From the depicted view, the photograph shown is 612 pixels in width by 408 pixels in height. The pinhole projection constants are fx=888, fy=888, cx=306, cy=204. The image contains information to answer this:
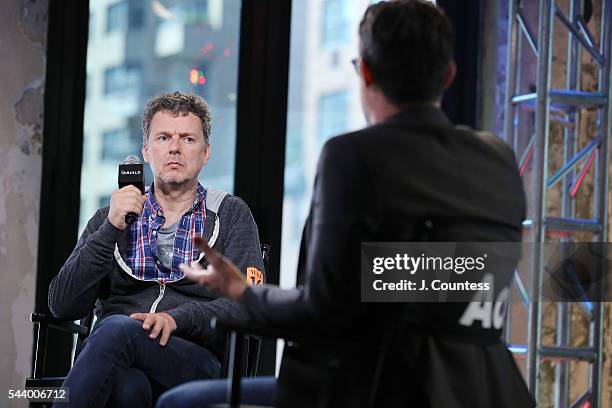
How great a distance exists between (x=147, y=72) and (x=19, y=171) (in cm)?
74

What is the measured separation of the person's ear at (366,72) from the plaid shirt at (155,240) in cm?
122

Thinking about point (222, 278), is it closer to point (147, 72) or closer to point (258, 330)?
point (258, 330)

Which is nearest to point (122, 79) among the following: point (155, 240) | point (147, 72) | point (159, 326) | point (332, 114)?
point (147, 72)

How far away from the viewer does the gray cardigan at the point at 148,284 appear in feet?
8.20

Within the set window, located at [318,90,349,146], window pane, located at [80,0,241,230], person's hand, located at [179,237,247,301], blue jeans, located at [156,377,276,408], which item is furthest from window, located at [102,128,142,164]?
person's hand, located at [179,237,247,301]

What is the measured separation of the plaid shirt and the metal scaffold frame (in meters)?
1.74

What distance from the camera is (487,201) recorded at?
1491 mm

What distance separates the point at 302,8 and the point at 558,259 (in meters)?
1.69

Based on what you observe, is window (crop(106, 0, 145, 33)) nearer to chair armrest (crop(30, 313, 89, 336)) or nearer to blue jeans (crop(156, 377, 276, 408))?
chair armrest (crop(30, 313, 89, 336))

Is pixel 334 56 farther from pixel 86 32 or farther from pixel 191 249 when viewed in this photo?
pixel 191 249

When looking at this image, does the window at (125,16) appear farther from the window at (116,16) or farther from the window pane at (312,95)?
the window pane at (312,95)

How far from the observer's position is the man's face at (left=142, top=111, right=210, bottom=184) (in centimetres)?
273

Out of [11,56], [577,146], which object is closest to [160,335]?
[11,56]

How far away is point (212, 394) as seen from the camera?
1702 mm
